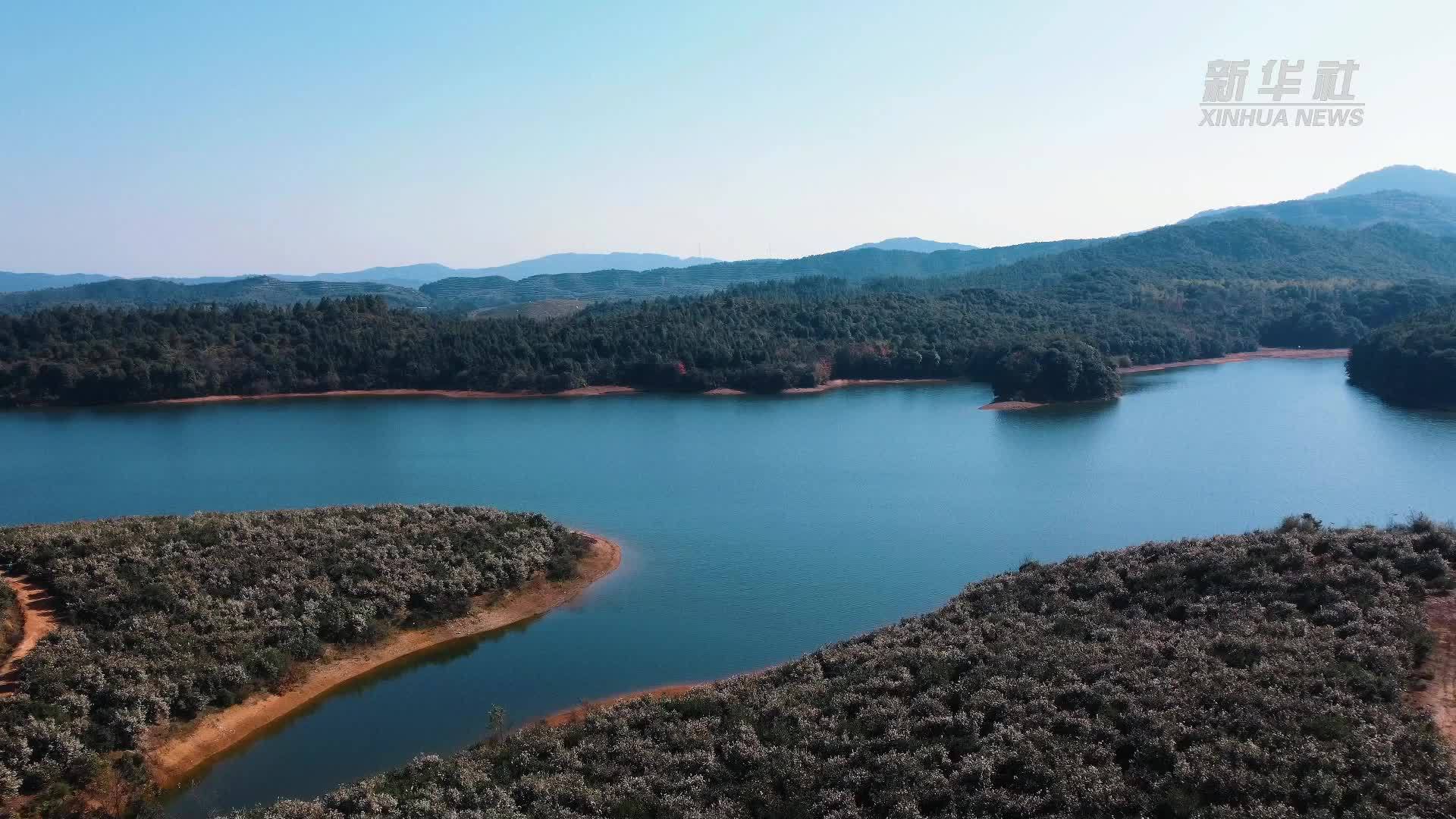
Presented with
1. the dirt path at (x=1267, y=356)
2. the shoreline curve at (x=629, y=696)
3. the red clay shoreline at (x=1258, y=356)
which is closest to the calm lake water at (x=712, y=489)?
the shoreline curve at (x=629, y=696)

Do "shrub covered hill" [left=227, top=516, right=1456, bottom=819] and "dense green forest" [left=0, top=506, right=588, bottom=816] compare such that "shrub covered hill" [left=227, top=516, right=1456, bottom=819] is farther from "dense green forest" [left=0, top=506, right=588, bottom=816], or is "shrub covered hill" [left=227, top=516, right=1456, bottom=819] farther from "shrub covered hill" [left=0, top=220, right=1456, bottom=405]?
"shrub covered hill" [left=0, top=220, right=1456, bottom=405]

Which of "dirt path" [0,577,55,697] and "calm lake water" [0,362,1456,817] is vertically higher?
"dirt path" [0,577,55,697]

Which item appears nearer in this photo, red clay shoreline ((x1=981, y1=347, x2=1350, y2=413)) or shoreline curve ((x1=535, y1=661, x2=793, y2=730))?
shoreline curve ((x1=535, y1=661, x2=793, y2=730))

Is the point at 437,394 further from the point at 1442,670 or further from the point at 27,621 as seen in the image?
the point at 1442,670

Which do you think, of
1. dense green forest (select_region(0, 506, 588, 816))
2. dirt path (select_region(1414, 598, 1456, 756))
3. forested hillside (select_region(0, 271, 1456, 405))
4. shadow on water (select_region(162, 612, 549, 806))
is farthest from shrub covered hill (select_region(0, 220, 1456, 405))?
dirt path (select_region(1414, 598, 1456, 756))

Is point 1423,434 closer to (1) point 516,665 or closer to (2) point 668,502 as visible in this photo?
(2) point 668,502

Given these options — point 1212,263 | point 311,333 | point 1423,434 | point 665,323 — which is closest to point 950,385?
point 665,323
